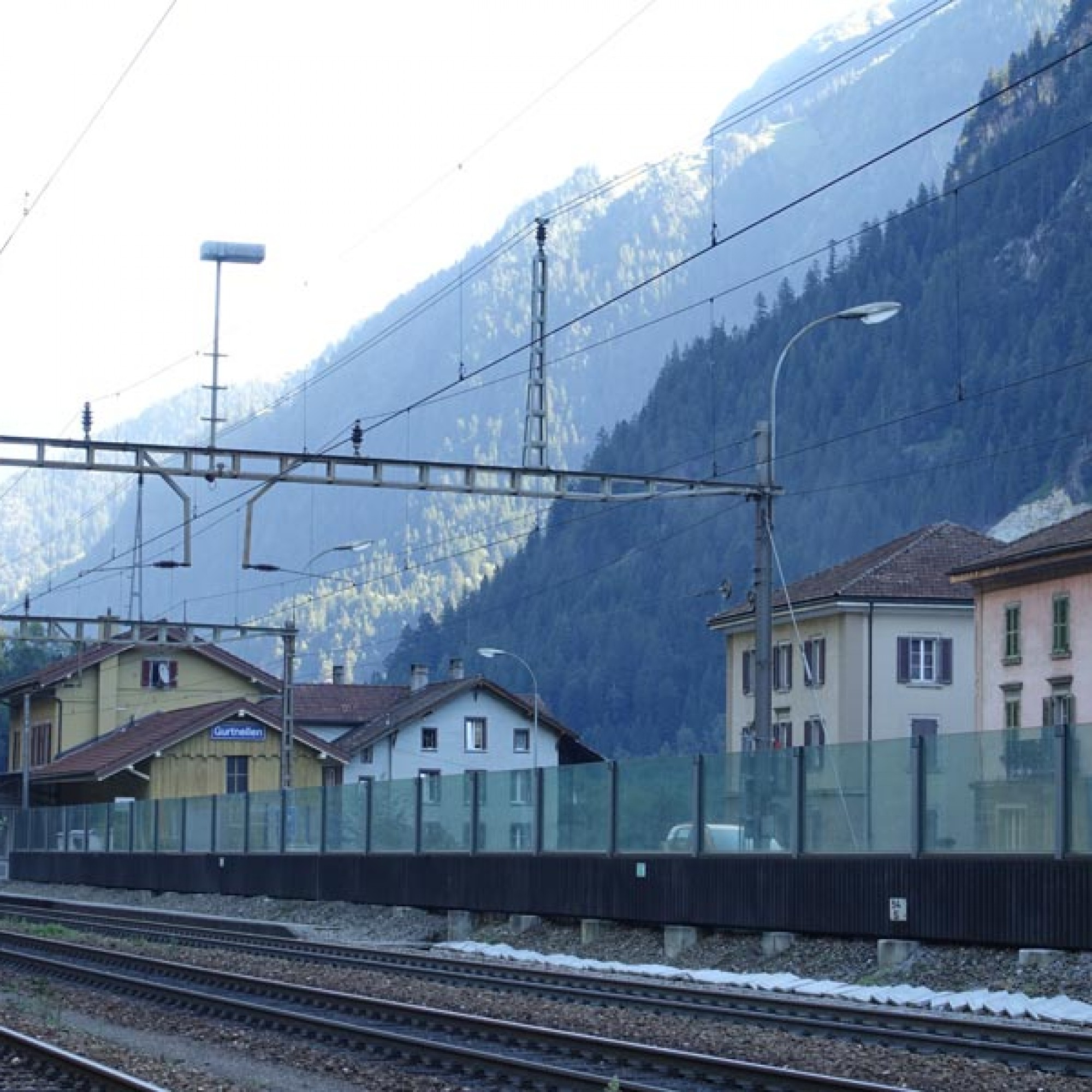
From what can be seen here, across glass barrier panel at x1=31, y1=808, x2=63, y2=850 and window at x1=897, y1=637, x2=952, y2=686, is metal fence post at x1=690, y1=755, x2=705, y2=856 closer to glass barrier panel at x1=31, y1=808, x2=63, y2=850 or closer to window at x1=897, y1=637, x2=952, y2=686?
glass barrier panel at x1=31, y1=808, x2=63, y2=850

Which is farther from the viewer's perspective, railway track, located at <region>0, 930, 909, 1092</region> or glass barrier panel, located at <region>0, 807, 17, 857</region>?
glass barrier panel, located at <region>0, 807, 17, 857</region>

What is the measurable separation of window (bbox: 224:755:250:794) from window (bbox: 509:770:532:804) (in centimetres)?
4296

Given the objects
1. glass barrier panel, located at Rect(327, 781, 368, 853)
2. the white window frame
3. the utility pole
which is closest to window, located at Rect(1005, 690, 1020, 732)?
the white window frame

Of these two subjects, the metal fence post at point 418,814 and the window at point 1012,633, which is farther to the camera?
the window at point 1012,633

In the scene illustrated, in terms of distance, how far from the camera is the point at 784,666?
82750mm

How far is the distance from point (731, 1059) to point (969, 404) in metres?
184

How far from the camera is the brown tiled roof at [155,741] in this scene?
76.8 metres

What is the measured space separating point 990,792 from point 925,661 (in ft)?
187

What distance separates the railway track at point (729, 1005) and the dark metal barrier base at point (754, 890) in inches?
81.2

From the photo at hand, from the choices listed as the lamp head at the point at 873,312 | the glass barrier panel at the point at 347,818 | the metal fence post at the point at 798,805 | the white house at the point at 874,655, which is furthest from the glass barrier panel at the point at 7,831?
the metal fence post at the point at 798,805

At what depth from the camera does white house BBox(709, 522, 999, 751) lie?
7944cm

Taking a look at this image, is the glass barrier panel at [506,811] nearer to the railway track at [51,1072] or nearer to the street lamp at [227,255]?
the street lamp at [227,255]

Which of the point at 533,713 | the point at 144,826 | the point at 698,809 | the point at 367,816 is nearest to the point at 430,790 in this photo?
the point at 367,816

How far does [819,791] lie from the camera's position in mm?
28562
